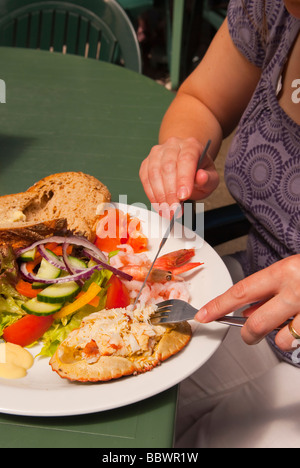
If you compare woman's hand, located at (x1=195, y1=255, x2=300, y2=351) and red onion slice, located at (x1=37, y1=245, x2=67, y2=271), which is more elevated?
woman's hand, located at (x1=195, y1=255, x2=300, y2=351)

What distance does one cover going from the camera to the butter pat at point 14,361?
0.91m

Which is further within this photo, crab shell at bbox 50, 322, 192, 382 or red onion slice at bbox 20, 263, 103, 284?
red onion slice at bbox 20, 263, 103, 284

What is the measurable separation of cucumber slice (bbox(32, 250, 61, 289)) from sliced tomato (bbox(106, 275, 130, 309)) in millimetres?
121

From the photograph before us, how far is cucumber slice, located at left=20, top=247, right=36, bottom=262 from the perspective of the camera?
1105 millimetres

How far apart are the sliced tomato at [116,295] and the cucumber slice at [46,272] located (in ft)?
0.40

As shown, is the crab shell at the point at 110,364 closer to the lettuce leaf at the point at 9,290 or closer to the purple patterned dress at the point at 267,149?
the lettuce leaf at the point at 9,290

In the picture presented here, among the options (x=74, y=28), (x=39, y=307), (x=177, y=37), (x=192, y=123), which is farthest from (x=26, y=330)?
(x=177, y=37)

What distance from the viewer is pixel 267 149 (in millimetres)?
1307

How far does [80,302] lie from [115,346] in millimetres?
180

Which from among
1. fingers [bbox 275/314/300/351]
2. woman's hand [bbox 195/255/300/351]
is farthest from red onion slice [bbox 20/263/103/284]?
fingers [bbox 275/314/300/351]

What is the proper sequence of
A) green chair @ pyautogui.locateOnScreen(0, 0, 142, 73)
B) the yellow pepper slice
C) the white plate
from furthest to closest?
green chair @ pyautogui.locateOnScreen(0, 0, 142, 73), the yellow pepper slice, the white plate

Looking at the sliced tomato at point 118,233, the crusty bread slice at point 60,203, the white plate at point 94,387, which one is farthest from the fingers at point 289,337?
the crusty bread slice at point 60,203

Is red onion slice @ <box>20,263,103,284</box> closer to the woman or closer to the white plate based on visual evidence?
the white plate
